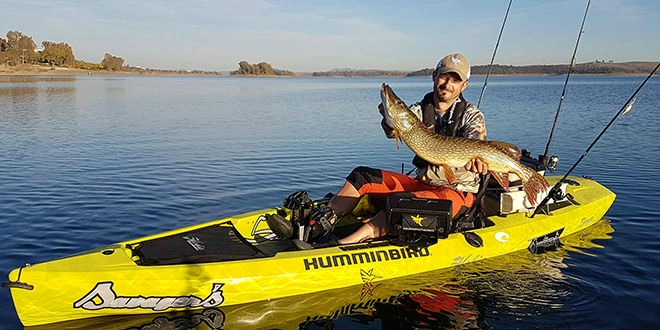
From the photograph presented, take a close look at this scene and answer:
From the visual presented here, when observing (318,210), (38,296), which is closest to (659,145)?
(318,210)

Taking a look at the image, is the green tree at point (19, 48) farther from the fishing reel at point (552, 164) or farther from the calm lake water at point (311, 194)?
the fishing reel at point (552, 164)

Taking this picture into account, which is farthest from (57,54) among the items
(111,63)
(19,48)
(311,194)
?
(311,194)

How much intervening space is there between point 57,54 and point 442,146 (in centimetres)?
11723

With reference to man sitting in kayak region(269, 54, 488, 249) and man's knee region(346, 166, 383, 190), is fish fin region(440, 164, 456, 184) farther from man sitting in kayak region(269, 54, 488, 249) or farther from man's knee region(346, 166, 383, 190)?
man's knee region(346, 166, 383, 190)

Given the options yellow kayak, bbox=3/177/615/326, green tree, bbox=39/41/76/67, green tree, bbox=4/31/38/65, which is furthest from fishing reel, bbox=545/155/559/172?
green tree, bbox=39/41/76/67

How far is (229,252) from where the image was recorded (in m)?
5.63

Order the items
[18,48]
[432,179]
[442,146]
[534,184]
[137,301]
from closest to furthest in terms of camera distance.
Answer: [137,301]
[442,146]
[534,184]
[432,179]
[18,48]

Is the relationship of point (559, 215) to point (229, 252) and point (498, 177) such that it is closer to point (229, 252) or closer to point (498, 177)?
point (498, 177)

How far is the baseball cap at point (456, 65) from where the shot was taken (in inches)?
228

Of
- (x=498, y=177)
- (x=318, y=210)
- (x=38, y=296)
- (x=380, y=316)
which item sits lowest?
(x=380, y=316)

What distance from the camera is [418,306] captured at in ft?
18.4

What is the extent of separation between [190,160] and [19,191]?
14.3 ft

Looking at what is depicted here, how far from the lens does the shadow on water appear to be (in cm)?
516

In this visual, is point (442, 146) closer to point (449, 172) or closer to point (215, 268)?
point (449, 172)
